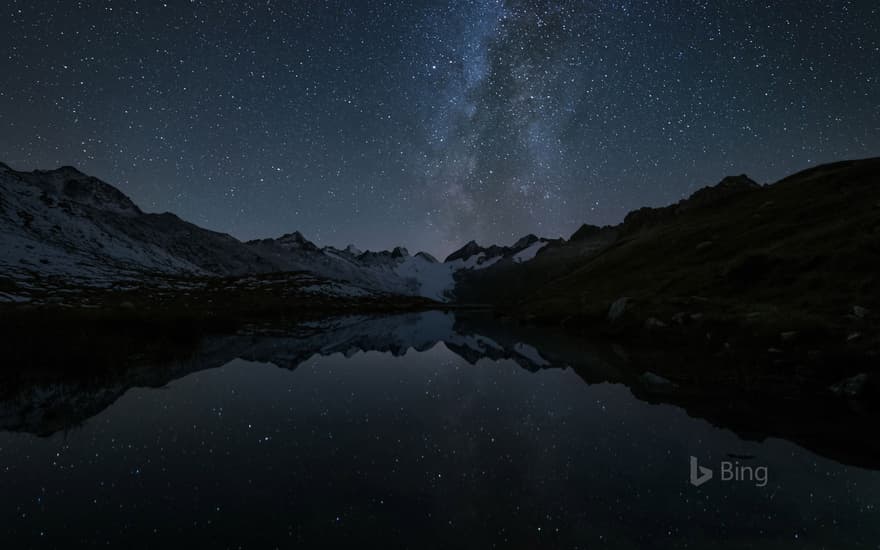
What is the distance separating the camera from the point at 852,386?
1466 centimetres

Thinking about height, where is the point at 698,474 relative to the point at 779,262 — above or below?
below

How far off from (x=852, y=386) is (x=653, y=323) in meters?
17.0

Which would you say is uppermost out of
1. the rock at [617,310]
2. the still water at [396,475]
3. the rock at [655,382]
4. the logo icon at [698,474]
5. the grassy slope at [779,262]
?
the grassy slope at [779,262]

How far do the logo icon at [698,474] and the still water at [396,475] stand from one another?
190 millimetres

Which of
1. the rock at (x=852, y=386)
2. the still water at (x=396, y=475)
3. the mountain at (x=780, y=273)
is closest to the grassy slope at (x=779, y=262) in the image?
the mountain at (x=780, y=273)

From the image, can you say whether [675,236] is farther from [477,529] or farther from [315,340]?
[477,529]

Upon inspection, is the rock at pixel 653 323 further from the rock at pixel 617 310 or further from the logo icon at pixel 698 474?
the logo icon at pixel 698 474

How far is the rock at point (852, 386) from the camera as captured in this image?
1446 centimetres

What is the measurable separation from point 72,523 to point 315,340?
104 ft

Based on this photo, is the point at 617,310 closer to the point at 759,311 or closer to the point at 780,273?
the point at 780,273

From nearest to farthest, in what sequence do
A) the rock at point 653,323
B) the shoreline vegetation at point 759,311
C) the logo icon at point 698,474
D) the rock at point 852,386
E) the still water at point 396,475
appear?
the still water at point 396,475, the logo icon at point 698,474, the rock at point 852,386, the shoreline vegetation at point 759,311, the rock at point 653,323

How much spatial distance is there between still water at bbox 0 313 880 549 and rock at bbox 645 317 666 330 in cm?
1685

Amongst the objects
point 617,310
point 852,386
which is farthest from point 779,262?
point 852,386

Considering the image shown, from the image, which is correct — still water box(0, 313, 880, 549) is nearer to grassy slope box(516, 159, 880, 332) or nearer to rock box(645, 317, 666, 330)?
rock box(645, 317, 666, 330)
